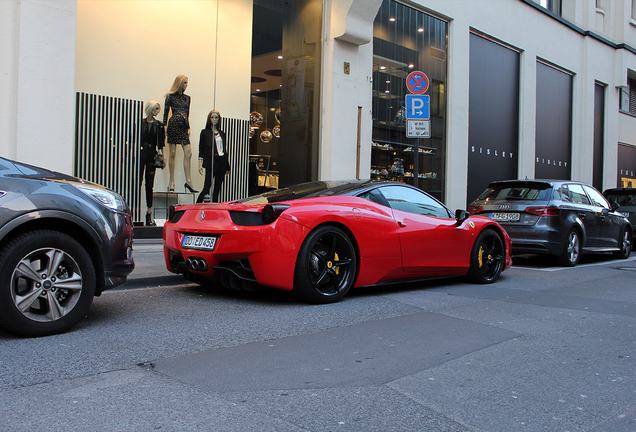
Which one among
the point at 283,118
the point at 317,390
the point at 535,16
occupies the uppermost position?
the point at 535,16

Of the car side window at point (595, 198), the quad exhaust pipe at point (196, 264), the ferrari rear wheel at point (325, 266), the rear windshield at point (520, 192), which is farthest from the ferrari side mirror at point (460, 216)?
the car side window at point (595, 198)

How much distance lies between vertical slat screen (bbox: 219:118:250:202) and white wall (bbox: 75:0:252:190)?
24 cm

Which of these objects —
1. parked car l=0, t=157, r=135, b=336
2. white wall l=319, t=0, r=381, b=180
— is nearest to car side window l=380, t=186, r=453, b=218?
parked car l=0, t=157, r=135, b=336

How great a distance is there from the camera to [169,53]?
10938mm

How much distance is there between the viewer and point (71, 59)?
29.5 feet

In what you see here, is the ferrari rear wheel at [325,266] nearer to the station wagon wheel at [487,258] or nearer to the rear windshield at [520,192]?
the station wagon wheel at [487,258]

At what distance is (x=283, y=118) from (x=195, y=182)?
112 inches

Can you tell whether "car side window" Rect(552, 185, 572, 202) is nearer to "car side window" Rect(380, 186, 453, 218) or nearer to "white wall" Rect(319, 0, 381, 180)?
"car side window" Rect(380, 186, 453, 218)

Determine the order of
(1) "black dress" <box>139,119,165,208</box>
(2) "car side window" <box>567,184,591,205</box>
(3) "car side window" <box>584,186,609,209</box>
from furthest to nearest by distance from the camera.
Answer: (1) "black dress" <box>139,119,165,208</box>
(3) "car side window" <box>584,186,609,209</box>
(2) "car side window" <box>567,184,591,205</box>

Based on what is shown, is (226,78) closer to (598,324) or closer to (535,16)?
(598,324)

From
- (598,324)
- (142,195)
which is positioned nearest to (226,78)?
(142,195)

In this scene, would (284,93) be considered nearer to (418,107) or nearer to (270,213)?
(418,107)

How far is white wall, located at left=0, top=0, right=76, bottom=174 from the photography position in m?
8.48

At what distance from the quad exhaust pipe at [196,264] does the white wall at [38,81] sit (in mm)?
4871
